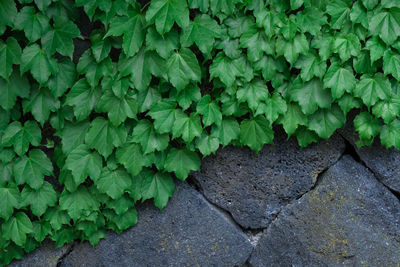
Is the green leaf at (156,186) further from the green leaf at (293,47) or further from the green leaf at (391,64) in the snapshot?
the green leaf at (391,64)

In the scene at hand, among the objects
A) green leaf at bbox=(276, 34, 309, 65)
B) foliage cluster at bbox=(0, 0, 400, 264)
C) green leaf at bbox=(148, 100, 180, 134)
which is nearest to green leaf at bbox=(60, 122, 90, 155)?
foliage cluster at bbox=(0, 0, 400, 264)

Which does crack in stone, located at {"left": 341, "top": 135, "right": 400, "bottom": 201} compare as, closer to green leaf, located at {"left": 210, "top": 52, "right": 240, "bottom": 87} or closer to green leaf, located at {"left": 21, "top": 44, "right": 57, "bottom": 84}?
green leaf, located at {"left": 210, "top": 52, "right": 240, "bottom": 87}

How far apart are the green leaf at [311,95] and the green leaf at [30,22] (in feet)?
3.61

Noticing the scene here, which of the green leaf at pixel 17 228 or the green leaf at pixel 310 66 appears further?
the green leaf at pixel 17 228

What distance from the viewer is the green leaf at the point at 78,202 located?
7.13ft

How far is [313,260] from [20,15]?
1.75 meters

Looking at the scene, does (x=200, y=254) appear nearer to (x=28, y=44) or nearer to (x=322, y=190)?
(x=322, y=190)

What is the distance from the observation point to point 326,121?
2.11m

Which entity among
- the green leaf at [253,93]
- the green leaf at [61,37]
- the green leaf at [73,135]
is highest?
the green leaf at [61,37]

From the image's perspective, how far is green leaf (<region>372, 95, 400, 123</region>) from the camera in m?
2.03

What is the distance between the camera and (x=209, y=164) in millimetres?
2252

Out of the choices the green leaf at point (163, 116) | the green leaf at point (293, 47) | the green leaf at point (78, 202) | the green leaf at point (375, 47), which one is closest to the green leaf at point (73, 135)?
the green leaf at point (78, 202)

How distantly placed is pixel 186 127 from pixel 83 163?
49 cm

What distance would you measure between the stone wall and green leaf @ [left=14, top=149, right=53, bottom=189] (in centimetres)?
40
